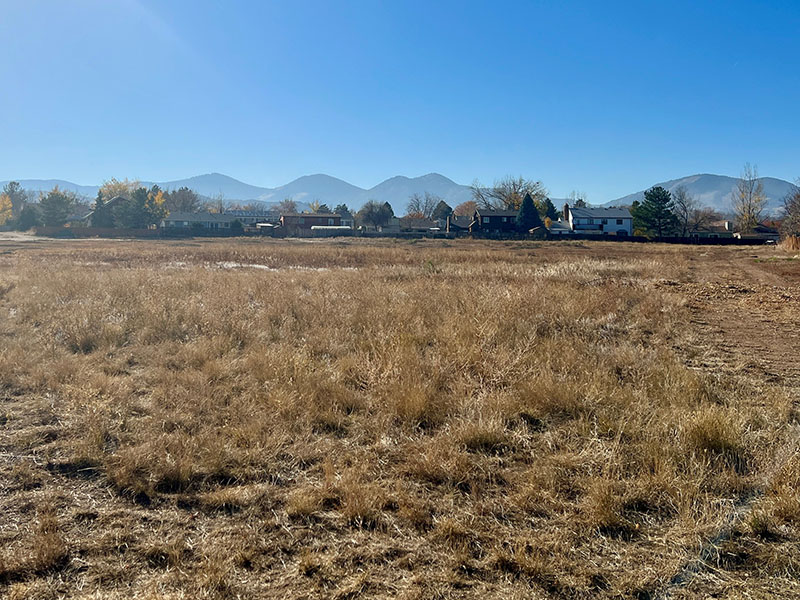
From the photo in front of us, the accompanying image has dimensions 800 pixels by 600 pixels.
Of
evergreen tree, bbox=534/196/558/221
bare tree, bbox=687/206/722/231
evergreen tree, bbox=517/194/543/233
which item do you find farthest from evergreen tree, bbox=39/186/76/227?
bare tree, bbox=687/206/722/231

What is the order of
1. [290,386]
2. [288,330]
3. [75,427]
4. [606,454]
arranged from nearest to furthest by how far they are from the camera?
[606,454]
[75,427]
[290,386]
[288,330]

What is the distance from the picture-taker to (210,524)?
349 centimetres

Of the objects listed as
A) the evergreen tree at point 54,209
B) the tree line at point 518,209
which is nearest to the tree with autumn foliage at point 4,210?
the tree line at point 518,209

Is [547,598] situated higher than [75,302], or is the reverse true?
[75,302]

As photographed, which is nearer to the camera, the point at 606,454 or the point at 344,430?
the point at 606,454

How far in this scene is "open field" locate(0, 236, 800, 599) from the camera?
2969 millimetres

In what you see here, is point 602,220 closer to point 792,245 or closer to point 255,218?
point 792,245

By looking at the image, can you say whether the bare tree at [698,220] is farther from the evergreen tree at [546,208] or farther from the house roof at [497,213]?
the house roof at [497,213]

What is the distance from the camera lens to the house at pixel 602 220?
3583 inches

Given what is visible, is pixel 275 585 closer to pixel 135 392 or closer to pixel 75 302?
pixel 135 392

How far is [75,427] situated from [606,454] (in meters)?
5.43

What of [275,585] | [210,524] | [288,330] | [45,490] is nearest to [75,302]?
[288,330]

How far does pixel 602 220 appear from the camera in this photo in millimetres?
92312

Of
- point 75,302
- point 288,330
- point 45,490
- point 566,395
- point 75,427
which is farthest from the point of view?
point 75,302
